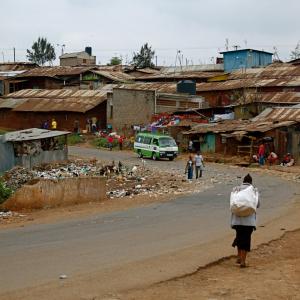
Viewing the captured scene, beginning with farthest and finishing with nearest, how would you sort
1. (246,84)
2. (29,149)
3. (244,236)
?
(246,84) < (29,149) < (244,236)

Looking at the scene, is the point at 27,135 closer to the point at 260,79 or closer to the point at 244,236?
the point at 244,236

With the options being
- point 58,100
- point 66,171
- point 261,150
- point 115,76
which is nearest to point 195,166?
point 66,171

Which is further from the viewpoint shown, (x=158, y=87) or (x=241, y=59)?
(x=241, y=59)

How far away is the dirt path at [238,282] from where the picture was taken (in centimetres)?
846

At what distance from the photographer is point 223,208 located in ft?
65.3

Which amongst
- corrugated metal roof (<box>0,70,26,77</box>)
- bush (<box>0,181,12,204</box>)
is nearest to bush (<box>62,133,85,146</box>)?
corrugated metal roof (<box>0,70,26,77</box>)

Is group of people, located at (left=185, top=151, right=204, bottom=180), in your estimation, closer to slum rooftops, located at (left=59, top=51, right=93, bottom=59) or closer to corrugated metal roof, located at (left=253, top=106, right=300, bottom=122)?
corrugated metal roof, located at (left=253, top=106, right=300, bottom=122)

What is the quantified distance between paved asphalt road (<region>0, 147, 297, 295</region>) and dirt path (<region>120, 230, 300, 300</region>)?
5.28 feet

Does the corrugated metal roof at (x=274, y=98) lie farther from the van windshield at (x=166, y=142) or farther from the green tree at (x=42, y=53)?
the green tree at (x=42, y=53)

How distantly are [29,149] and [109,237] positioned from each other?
1886 cm

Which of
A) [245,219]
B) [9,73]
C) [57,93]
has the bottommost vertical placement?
[245,219]

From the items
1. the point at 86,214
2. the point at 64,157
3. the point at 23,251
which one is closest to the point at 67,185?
the point at 86,214

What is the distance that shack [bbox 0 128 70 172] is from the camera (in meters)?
29.9

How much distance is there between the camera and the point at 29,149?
31.8 m
